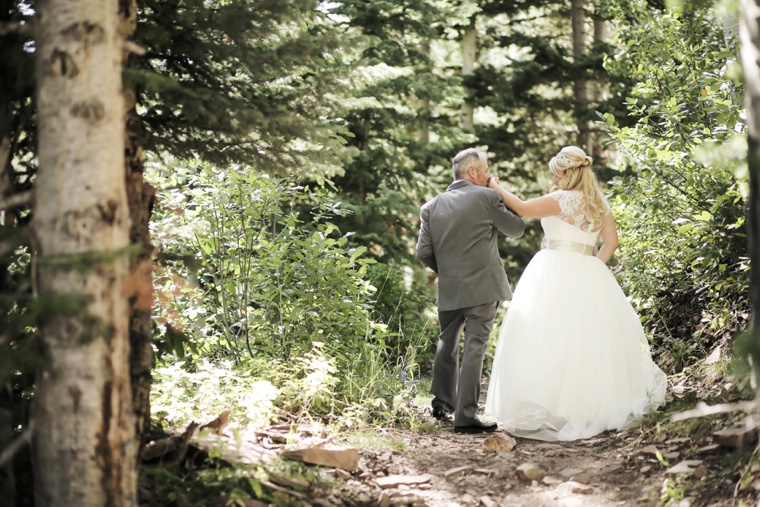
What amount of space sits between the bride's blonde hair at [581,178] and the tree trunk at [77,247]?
400cm

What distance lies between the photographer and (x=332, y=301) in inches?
244

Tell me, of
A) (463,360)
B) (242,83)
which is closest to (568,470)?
(463,360)

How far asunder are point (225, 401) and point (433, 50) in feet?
42.7

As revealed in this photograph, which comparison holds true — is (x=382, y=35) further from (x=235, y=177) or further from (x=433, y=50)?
(x=433, y=50)

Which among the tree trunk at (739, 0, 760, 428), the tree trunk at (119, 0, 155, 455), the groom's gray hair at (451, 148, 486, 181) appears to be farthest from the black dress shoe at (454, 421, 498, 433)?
the tree trunk at (739, 0, 760, 428)

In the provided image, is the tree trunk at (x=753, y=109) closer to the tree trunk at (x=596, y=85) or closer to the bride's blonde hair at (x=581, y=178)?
the bride's blonde hair at (x=581, y=178)

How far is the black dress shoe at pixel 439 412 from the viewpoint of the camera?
630cm

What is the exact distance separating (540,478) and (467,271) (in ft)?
6.86

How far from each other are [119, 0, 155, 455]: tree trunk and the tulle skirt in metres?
3.10

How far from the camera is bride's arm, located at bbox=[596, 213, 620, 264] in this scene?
20.1 ft

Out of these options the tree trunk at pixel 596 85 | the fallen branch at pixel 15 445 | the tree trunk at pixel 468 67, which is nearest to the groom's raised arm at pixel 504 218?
the fallen branch at pixel 15 445

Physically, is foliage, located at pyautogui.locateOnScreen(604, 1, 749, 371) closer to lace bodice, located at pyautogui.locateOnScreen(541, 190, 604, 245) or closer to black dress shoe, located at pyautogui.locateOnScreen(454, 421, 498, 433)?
lace bodice, located at pyautogui.locateOnScreen(541, 190, 604, 245)

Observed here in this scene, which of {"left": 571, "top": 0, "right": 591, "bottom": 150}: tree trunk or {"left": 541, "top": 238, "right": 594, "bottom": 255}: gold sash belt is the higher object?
{"left": 571, "top": 0, "right": 591, "bottom": 150}: tree trunk

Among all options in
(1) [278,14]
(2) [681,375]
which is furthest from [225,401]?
(2) [681,375]
